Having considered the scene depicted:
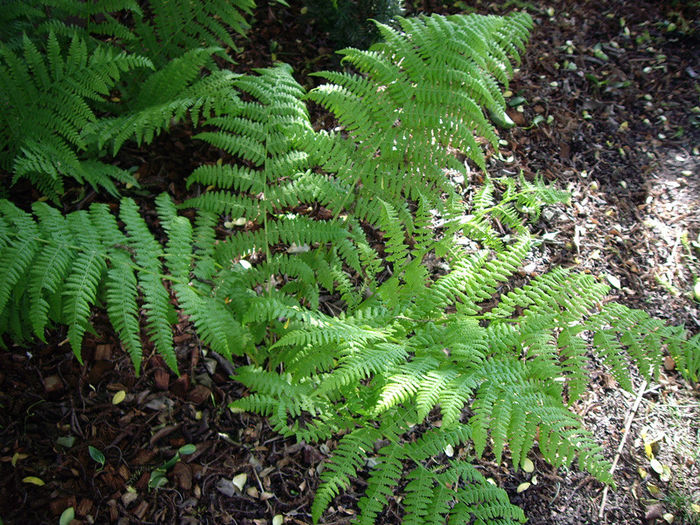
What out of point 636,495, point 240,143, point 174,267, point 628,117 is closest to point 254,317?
point 174,267

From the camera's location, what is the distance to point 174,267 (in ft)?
6.73

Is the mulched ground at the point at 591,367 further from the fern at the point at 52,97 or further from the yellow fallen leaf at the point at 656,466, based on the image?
the fern at the point at 52,97

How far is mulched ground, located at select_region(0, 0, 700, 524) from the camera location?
225cm

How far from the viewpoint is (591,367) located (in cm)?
308

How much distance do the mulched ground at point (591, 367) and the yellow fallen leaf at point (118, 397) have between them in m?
0.03

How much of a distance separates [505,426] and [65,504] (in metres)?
1.84

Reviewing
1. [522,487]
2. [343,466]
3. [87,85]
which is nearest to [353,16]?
[87,85]

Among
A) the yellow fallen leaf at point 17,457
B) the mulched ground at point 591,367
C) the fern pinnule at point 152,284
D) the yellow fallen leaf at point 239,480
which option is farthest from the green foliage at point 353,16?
the yellow fallen leaf at point 17,457

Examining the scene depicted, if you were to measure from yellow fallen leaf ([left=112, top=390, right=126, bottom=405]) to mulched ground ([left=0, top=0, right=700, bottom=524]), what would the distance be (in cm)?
3

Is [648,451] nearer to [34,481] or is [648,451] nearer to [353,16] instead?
[34,481]

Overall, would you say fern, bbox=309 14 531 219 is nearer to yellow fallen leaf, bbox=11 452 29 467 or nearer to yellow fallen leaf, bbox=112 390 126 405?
yellow fallen leaf, bbox=112 390 126 405

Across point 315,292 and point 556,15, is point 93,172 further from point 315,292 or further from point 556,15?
point 556,15

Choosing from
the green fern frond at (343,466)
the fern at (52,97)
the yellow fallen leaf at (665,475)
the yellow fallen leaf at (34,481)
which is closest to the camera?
the green fern frond at (343,466)

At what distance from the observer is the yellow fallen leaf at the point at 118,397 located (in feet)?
7.87
